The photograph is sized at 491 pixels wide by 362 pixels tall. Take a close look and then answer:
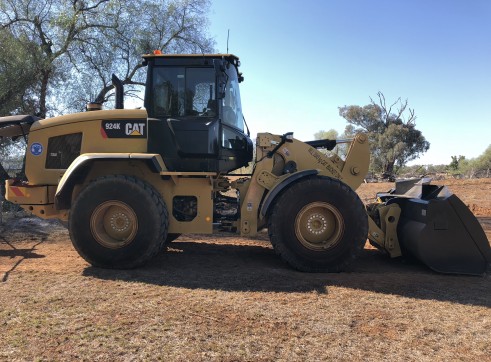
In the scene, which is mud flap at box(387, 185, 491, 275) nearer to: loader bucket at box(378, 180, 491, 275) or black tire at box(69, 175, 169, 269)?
loader bucket at box(378, 180, 491, 275)

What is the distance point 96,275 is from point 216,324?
2.26m

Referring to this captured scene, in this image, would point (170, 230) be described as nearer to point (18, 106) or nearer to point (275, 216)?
point (275, 216)

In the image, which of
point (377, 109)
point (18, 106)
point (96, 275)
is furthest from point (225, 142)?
point (377, 109)

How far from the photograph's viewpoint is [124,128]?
5648 mm

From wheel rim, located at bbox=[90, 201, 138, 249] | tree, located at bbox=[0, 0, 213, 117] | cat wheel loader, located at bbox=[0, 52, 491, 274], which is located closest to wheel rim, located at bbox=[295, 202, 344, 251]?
cat wheel loader, located at bbox=[0, 52, 491, 274]

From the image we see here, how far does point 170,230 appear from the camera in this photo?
5.56m

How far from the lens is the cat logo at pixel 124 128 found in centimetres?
564

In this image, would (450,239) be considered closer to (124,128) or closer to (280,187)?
(280,187)

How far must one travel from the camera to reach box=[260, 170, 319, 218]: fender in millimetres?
5312

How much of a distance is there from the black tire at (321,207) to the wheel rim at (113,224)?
6.29 feet

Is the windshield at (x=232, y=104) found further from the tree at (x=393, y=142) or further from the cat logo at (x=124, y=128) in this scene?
the tree at (x=393, y=142)

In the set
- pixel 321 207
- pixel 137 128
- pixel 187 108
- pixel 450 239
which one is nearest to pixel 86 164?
pixel 137 128

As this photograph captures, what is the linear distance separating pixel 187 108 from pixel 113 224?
6.39ft

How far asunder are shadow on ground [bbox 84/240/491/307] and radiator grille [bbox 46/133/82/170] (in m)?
1.73
